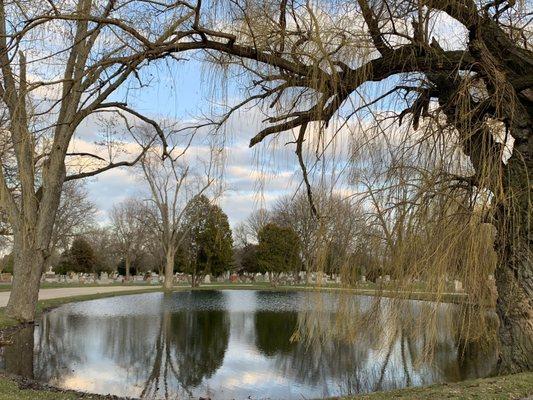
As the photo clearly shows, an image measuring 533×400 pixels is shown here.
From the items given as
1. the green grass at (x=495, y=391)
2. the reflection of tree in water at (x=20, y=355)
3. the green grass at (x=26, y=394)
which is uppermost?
the green grass at (x=495, y=391)

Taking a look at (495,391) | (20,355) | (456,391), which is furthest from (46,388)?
(495,391)

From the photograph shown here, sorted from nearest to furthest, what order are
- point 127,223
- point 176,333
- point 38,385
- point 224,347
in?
point 38,385, point 224,347, point 176,333, point 127,223

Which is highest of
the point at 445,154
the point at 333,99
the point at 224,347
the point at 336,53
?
the point at 336,53

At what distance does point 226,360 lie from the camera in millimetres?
10844

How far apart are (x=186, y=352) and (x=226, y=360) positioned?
3.97 feet

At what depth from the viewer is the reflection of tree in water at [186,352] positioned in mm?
8922

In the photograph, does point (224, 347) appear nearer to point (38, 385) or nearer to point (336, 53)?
point (38, 385)

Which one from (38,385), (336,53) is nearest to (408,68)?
(336,53)

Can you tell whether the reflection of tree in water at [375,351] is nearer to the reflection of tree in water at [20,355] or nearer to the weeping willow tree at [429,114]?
the weeping willow tree at [429,114]

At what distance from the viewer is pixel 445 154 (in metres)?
5.18

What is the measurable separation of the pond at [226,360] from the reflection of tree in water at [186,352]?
0.7 inches

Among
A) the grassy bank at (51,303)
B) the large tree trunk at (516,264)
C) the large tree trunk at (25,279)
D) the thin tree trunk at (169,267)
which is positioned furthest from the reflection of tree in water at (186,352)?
the thin tree trunk at (169,267)

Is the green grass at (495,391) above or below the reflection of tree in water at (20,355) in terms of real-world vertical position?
above

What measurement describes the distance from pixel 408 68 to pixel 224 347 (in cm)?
866
